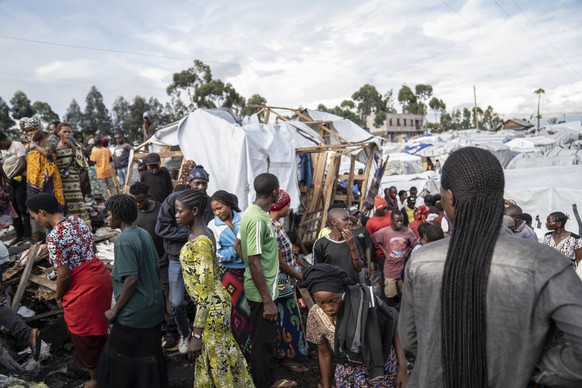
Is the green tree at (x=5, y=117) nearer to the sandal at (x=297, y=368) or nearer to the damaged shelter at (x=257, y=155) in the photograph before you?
the damaged shelter at (x=257, y=155)

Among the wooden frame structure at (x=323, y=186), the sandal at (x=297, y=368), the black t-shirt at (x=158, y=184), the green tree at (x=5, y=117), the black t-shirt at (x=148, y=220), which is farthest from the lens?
the green tree at (x=5, y=117)

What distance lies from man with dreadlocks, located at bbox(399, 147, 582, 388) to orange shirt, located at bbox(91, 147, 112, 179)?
7983mm

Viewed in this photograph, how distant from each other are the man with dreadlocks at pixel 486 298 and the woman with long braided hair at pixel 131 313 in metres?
2.25

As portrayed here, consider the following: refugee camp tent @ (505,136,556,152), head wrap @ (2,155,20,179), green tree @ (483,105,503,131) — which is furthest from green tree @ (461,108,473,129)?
head wrap @ (2,155,20,179)

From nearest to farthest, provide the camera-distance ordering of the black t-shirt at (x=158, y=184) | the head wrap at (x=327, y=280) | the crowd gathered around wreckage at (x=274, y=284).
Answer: the crowd gathered around wreckage at (x=274, y=284) → the head wrap at (x=327, y=280) → the black t-shirt at (x=158, y=184)

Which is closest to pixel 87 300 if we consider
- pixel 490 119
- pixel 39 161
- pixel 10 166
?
pixel 39 161

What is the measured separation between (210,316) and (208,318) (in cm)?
2

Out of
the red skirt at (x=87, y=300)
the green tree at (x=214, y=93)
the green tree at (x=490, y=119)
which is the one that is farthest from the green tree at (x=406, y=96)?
the red skirt at (x=87, y=300)

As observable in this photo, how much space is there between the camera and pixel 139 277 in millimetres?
3105

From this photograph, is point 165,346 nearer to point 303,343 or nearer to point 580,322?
point 303,343

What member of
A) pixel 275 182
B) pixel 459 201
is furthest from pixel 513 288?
pixel 275 182

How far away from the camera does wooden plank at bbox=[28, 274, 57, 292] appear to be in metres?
5.01

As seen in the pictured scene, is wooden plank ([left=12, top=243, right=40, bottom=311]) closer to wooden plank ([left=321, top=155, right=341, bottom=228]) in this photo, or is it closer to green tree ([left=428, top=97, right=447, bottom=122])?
wooden plank ([left=321, top=155, right=341, bottom=228])

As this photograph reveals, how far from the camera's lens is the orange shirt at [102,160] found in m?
8.13
